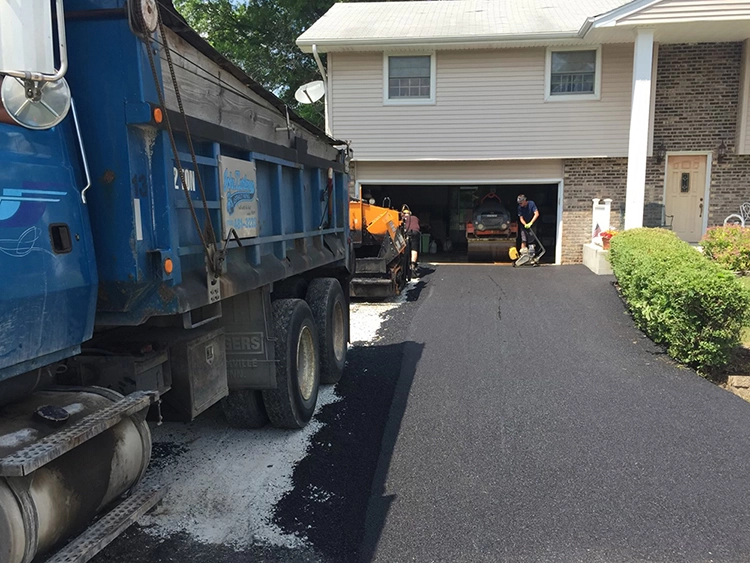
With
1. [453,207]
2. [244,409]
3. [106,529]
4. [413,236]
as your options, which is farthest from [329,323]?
[453,207]

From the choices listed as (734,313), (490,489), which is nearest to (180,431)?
(490,489)

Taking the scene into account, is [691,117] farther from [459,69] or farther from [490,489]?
[490,489]

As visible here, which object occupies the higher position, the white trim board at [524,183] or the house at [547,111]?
the house at [547,111]

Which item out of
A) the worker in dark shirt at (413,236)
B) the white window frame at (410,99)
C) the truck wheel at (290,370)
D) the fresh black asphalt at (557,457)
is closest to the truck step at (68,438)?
the fresh black asphalt at (557,457)

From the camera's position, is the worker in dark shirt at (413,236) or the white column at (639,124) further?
the worker in dark shirt at (413,236)

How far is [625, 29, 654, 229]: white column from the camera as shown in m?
12.9

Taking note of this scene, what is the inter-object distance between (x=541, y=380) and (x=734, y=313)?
83.8 inches

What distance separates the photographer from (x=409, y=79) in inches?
601

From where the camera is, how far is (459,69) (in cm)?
1505

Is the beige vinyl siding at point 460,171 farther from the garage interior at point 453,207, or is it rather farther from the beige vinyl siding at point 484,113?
the garage interior at point 453,207

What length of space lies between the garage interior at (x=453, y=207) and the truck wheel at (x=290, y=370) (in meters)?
15.0

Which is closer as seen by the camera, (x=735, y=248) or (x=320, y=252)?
(x=320, y=252)

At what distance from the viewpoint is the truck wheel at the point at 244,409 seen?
4.75 meters

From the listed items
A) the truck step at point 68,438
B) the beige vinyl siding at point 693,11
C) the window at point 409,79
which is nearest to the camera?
the truck step at point 68,438
